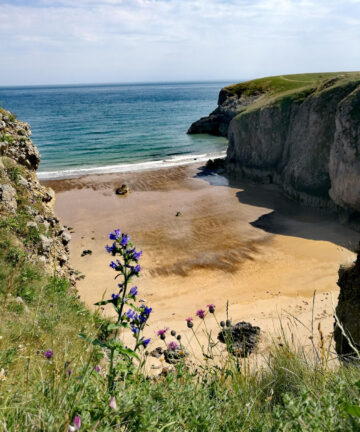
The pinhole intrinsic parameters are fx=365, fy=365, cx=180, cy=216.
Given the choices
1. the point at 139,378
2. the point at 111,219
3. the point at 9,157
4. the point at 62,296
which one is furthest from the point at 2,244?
the point at 111,219

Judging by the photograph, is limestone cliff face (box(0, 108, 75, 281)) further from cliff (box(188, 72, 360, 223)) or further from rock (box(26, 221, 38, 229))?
cliff (box(188, 72, 360, 223))

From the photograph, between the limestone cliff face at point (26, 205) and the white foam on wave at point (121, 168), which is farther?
the white foam on wave at point (121, 168)

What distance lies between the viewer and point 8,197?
10828 mm

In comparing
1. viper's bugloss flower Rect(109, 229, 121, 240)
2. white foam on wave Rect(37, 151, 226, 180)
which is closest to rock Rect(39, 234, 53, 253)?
viper's bugloss flower Rect(109, 229, 121, 240)

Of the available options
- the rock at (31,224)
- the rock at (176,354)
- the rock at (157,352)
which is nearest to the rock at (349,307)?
the rock at (176,354)

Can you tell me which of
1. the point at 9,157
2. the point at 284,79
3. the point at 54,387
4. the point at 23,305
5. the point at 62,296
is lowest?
the point at 62,296

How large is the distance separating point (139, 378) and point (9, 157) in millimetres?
10684

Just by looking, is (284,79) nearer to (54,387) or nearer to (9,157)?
(9,157)

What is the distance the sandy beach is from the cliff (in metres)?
1.43

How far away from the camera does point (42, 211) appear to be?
39.7 ft

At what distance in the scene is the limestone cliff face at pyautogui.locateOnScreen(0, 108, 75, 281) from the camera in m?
10.4

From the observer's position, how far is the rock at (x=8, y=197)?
35.1 ft

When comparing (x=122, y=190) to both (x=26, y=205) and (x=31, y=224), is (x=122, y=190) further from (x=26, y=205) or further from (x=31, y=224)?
(x=31, y=224)

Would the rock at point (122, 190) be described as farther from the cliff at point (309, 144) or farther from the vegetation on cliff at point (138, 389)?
the vegetation on cliff at point (138, 389)
